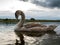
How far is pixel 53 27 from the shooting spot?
10.2m

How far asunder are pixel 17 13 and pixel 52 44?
17.8 ft

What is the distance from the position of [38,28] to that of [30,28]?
1.33ft

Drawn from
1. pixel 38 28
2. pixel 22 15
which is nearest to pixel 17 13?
pixel 22 15

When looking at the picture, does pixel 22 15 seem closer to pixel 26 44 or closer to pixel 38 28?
pixel 38 28

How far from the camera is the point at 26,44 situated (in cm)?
497

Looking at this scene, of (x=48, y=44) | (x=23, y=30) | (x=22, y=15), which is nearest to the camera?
(x=48, y=44)

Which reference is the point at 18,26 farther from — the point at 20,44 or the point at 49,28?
the point at 20,44

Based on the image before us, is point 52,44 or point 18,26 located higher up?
point 52,44

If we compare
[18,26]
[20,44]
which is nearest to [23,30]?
[18,26]

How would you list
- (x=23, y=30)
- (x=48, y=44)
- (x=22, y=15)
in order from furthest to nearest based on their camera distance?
(x=22, y=15) → (x=23, y=30) → (x=48, y=44)

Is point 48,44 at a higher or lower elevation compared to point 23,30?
higher

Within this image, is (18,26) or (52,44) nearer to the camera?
(52,44)

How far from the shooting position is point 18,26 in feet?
33.4

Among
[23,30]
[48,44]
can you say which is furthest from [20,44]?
[23,30]
